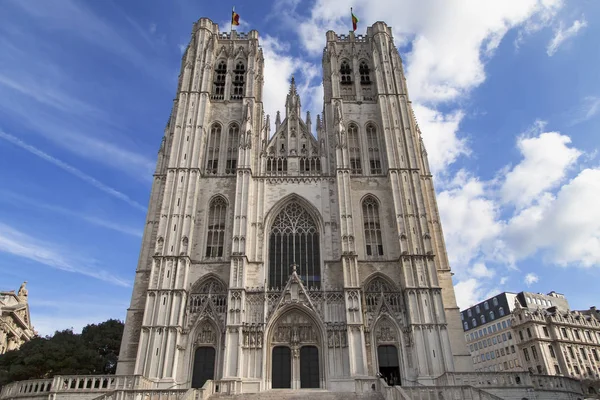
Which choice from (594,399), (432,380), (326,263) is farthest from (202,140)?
(594,399)

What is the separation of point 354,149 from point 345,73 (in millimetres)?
8058

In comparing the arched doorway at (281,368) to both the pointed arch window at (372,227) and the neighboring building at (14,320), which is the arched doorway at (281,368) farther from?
the neighboring building at (14,320)

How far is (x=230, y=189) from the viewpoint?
32188 millimetres

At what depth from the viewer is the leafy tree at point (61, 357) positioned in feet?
96.6

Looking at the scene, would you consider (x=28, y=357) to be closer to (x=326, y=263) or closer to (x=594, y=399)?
(x=326, y=263)

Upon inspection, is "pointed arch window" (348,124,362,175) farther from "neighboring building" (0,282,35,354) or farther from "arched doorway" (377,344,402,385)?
"neighboring building" (0,282,35,354)

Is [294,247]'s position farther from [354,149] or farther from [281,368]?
[354,149]

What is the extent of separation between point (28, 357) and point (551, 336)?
50776 mm

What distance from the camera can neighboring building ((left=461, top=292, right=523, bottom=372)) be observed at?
5356 cm

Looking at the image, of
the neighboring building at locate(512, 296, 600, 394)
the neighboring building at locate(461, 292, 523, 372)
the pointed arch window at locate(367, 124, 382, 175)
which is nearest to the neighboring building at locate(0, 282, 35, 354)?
the pointed arch window at locate(367, 124, 382, 175)

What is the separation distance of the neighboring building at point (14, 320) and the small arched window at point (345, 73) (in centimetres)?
4041

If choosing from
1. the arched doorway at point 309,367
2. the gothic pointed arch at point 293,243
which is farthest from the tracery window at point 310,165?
the arched doorway at point 309,367

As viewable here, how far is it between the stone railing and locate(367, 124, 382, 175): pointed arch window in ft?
68.7

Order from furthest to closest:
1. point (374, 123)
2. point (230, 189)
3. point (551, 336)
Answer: point (551, 336) → point (374, 123) → point (230, 189)
